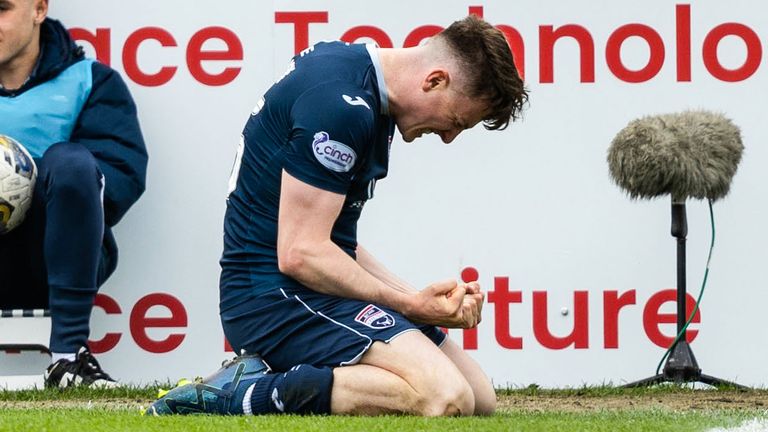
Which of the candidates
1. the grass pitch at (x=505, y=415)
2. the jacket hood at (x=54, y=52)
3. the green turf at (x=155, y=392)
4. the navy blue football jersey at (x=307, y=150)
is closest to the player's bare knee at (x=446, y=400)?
the grass pitch at (x=505, y=415)

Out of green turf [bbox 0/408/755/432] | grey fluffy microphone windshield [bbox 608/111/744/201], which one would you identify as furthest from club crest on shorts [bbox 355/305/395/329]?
grey fluffy microphone windshield [bbox 608/111/744/201]

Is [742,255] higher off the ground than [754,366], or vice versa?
[742,255]

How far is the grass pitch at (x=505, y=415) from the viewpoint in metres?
3.95

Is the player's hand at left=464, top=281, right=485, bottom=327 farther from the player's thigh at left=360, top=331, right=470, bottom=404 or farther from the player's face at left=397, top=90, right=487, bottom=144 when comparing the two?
the player's face at left=397, top=90, right=487, bottom=144

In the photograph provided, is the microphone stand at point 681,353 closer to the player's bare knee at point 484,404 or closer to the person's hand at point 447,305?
the player's bare knee at point 484,404

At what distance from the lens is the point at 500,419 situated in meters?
4.33

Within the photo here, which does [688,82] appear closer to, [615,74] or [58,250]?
[615,74]

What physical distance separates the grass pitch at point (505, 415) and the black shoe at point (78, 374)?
0.18 ft

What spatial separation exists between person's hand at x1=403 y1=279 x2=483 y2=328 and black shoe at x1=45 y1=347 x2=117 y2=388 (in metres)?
1.90

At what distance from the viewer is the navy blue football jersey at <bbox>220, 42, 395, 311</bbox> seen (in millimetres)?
4277

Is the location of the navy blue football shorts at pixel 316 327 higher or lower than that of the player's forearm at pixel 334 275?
lower

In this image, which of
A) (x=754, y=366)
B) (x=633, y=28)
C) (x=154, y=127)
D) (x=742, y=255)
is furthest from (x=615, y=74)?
(x=154, y=127)

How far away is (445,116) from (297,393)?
943 millimetres

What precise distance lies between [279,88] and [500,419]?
3.89 ft
